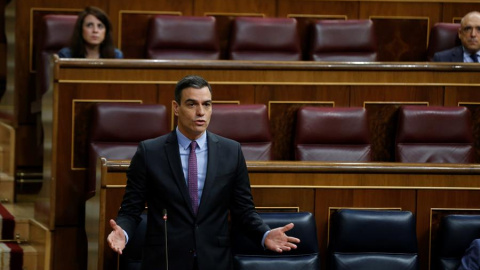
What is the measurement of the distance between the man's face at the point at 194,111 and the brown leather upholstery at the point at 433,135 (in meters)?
0.54

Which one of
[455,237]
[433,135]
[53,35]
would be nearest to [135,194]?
[455,237]

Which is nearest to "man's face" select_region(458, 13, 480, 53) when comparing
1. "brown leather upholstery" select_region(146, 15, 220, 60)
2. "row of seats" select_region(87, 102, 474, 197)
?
"row of seats" select_region(87, 102, 474, 197)

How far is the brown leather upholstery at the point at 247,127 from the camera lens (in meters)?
1.39

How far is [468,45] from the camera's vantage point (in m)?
1.66

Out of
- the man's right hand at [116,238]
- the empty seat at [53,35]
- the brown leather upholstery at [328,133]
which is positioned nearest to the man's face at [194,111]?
the man's right hand at [116,238]

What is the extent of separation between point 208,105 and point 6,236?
576 mm

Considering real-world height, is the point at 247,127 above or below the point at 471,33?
below

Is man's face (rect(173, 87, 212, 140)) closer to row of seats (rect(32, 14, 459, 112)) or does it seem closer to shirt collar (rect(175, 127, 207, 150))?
shirt collar (rect(175, 127, 207, 150))

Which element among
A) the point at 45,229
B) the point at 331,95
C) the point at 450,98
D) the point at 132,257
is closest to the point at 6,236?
the point at 45,229

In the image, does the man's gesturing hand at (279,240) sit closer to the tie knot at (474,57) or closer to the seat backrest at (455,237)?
the seat backrest at (455,237)

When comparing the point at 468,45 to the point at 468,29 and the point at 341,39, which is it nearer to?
the point at 468,29

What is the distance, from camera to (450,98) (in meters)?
1.52

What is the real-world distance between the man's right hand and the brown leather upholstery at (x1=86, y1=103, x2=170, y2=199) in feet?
1.38

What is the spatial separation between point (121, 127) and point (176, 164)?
39 cm
